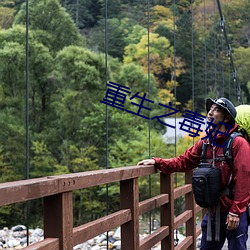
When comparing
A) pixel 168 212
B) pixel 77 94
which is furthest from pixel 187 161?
pixel 77 94

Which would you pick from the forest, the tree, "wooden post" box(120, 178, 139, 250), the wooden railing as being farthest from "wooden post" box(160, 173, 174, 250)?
the tree

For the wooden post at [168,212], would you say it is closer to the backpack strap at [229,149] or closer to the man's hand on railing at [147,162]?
the man's hand on railing at [147,162]

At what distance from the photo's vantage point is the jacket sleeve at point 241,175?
6.21 ft

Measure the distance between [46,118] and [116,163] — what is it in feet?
6.50

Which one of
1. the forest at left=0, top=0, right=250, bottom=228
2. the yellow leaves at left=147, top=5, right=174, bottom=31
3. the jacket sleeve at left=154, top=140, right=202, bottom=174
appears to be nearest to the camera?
the jacket sleeve at left=154, top=140, right=202, bottom=174

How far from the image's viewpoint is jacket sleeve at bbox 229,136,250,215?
1.89 metres

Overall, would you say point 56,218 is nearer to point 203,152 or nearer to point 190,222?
point 203,152

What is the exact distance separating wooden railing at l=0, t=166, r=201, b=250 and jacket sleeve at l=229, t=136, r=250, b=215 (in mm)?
319

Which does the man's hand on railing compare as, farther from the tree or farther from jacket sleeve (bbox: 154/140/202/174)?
the tree

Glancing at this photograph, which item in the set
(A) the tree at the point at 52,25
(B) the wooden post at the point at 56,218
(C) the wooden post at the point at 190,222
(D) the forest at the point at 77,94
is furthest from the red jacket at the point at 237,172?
(A) the tree at the point at 52,25

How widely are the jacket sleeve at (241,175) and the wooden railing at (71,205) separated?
319 mm

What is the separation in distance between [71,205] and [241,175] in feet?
2.19

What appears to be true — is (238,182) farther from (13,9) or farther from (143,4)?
(143,4)

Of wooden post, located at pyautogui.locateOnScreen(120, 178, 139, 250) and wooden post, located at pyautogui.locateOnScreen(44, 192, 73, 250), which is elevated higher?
wooden post, located at pyautogui.locateOnScreen(44, 192, 73, 250)
